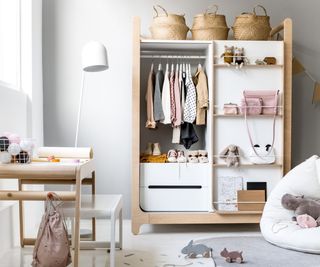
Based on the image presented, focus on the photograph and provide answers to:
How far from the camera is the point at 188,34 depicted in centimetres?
460

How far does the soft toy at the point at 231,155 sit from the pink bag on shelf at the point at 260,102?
12.7 inches

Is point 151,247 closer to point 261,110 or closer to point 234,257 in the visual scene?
point 234,257

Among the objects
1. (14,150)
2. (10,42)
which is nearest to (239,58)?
(10,42)

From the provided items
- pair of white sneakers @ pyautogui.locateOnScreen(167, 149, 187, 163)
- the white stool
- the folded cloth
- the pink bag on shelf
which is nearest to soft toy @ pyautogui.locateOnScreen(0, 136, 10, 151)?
the white stool

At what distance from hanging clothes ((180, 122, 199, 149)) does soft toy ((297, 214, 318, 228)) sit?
3.80 feet

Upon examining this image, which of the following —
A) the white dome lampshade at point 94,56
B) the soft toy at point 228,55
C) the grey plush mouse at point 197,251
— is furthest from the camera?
the soft toy at point 228,55

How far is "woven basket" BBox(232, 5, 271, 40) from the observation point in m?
4.12

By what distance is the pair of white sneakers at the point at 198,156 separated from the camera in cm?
413

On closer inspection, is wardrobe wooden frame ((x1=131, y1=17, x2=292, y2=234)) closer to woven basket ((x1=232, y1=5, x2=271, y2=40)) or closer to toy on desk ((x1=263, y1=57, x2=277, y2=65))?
woven basket ((x1=232, y1=5, x2=271, y2=40))

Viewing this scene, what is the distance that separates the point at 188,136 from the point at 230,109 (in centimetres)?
45

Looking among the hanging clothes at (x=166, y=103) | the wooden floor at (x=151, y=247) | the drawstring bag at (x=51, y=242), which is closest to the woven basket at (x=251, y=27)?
the hanging clothes at (x=166, y=103)

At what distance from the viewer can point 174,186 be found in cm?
409

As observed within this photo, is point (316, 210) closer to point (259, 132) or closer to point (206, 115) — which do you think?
point (259, 132)

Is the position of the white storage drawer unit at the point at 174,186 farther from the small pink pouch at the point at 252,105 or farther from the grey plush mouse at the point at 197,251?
the grey plush mouse at the point at 197,251
